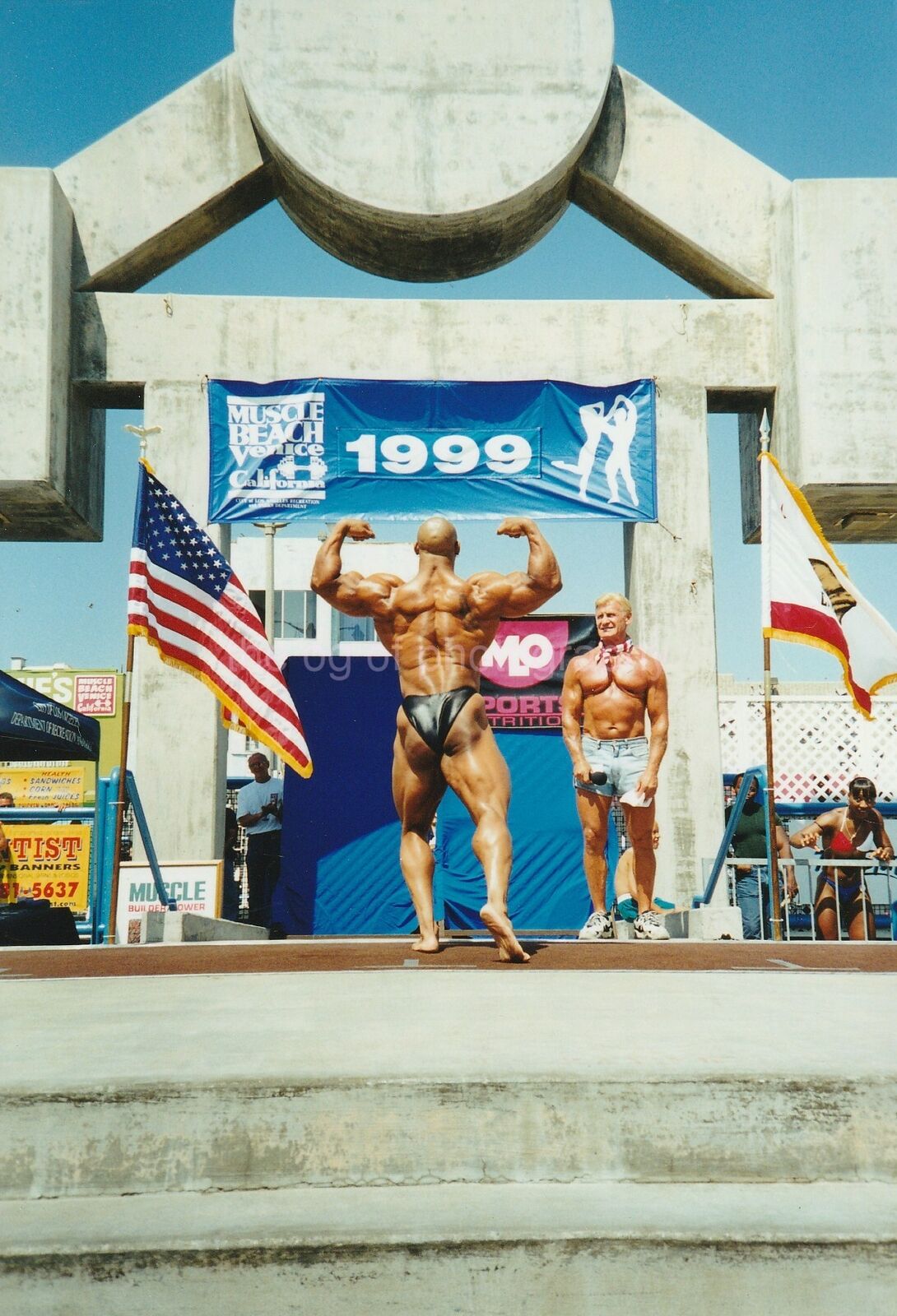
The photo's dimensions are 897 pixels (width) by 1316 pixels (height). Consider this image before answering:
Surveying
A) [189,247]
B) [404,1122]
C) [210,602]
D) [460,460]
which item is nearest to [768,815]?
[210,602]

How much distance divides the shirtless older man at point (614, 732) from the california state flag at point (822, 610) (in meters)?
1.60

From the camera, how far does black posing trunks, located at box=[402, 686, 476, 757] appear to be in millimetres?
6625

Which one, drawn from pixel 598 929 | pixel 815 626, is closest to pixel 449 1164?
pixel 598 929

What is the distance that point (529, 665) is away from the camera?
1529 centimetres

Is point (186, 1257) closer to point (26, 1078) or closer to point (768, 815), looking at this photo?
point (26, 1078)

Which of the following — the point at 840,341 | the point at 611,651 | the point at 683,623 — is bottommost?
the point at 611,651

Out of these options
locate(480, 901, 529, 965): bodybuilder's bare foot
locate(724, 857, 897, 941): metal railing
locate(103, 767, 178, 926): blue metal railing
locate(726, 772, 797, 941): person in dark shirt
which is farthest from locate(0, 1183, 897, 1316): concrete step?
locate(726, 772, 797, 941): person in dark shirt

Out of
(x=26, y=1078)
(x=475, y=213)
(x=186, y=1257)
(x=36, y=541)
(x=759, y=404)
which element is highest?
(x=475, y=213)

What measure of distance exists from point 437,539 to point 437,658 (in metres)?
0.69

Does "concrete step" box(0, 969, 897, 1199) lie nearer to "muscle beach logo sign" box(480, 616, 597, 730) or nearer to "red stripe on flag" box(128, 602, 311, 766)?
"red stripe on flag" box(128, 602, 311, 766)

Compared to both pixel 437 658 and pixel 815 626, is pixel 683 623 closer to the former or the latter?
pixel 815 626

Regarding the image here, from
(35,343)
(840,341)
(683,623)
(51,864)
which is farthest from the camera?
(683,623)

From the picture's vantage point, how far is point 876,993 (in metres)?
4.53

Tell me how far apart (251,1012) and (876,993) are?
7.41ft
